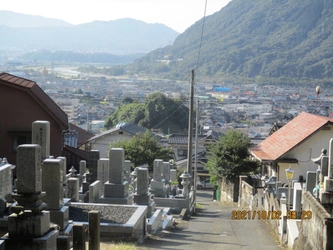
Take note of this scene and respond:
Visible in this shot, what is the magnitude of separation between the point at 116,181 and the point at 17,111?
9.98 meters

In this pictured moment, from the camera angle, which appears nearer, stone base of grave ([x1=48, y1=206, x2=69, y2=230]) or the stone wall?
the stone wall

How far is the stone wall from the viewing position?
7484 millimetres

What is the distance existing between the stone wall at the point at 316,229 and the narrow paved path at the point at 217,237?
174cm

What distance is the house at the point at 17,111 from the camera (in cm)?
2291

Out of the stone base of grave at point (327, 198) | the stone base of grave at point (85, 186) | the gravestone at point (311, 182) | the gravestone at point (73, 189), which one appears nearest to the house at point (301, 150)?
the gravestone at point (311, 182)

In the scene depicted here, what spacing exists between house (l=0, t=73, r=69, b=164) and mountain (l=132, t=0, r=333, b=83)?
79.6 metres

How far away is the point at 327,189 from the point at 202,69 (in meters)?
106

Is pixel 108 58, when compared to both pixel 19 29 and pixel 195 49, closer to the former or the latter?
pixel 19 29

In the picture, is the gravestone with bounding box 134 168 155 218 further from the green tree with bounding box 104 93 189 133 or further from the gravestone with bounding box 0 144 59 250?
the green tree with bounding box 104 93 189 133

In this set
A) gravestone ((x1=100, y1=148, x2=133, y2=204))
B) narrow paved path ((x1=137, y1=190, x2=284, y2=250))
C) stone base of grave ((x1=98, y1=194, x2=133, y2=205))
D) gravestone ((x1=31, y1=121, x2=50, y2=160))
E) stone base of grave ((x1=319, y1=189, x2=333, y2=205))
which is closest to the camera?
stone base of grave ((x1=319, y1=189, x2=333, y2=205))

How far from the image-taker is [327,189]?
447 inches

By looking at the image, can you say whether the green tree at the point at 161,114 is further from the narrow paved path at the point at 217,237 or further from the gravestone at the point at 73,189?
the gravestone at the point at 73,189

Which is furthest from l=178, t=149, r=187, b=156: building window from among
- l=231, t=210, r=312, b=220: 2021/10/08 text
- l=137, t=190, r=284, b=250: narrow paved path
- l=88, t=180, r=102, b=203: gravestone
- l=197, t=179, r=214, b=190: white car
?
l=88, t=180, r=102, b=203: gravestone

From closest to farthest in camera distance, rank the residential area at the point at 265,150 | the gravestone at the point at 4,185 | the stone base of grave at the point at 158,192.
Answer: the gravestone at the point at 4,185 → the residential area at the point at 265,150 → the stone base of grave at the point at 158,192
